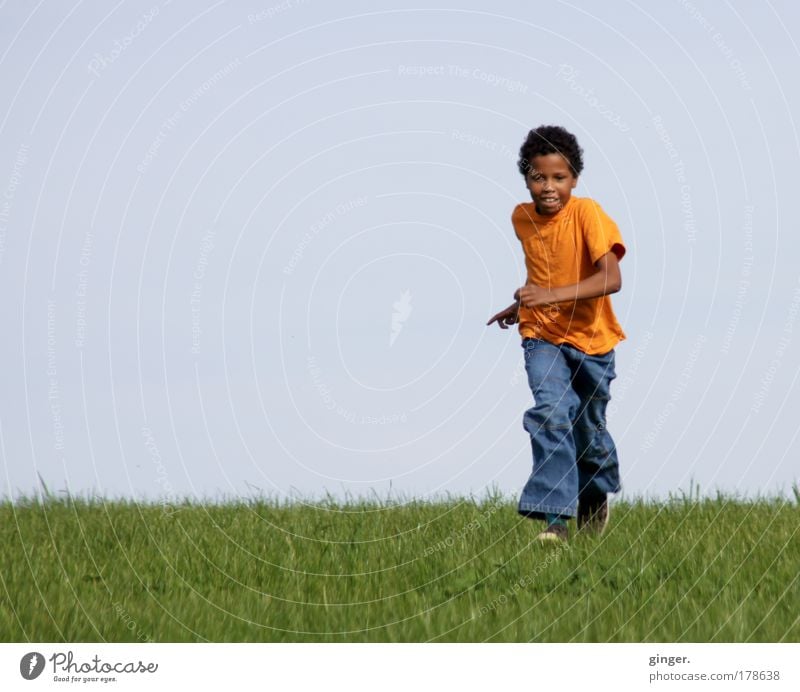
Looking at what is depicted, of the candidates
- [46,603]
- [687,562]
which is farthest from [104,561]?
[687,562]

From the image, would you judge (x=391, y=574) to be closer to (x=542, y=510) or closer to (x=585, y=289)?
(x=542, y=510)

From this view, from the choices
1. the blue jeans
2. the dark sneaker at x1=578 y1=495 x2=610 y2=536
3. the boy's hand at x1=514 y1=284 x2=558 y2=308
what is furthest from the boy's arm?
the dark sneaker at x1=578 y1=495 x2=610 y2=536

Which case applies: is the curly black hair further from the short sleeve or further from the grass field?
the grass field

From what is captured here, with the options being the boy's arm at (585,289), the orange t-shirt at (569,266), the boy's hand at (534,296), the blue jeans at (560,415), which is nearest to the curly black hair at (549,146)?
the orange t-shirt at (569,266)

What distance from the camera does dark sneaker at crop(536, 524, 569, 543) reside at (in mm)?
7578

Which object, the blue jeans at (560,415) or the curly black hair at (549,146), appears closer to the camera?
the blue jeans at (560,415)

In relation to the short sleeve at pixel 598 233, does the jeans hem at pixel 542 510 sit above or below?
below

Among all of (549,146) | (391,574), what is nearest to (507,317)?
(549,146)

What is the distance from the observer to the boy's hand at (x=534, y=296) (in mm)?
7367

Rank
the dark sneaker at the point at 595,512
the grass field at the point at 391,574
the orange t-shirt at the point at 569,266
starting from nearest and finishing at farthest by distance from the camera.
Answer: the grass field at the point at 391,574 < the orange t-shirt at the point at 569,266 < the dark sneaker at the point at 595,512

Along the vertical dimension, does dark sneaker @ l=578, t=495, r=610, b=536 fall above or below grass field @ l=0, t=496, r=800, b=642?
above

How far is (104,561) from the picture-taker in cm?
750

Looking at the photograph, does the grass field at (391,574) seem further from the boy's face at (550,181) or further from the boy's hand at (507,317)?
the boy's face at (550,181)

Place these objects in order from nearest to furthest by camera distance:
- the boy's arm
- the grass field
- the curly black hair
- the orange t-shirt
A: 1. the grass field
2. the boy's arm
3. the orange t-shirt
4. the curly black hair
